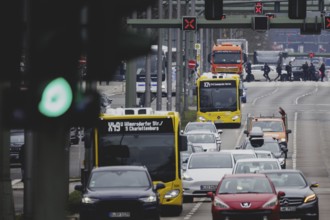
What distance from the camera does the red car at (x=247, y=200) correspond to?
2530 centimetres

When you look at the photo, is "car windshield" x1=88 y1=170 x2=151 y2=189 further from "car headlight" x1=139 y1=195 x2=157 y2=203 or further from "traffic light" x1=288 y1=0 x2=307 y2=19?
"traffic light" x1=288 y1=0 x2=307 y2=19

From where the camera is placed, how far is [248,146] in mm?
47812

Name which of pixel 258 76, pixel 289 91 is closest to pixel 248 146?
pixel 289 91

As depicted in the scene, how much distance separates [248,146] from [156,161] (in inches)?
748

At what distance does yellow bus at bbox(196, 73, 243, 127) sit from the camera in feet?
228

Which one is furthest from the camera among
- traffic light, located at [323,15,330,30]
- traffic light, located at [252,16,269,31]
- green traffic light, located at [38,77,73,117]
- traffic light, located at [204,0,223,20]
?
traffic light, located at [252,16,269,31]

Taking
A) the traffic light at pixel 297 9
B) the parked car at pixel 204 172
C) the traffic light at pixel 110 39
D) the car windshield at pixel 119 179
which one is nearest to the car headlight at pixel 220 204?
the car windshield at pixel 119 179

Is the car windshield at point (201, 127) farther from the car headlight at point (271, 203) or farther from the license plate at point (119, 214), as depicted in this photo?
the license plate at point (119, 214)

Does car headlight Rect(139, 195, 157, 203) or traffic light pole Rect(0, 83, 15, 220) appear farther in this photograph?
car headlight Rect(139, 195, 157, 203)

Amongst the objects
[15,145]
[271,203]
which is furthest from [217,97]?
[271,203]

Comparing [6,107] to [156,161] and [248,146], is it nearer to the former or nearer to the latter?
[156,161]

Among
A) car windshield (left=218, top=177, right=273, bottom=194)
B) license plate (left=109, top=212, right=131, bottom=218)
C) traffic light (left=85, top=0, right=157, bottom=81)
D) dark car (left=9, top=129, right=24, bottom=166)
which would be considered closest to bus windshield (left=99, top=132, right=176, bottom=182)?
car windshield (left=218, top=177, right=273, bottom=194)

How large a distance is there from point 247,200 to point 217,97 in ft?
145

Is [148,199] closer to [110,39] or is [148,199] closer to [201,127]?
[110,39]
